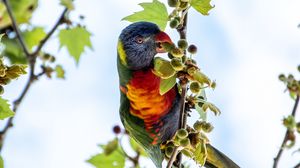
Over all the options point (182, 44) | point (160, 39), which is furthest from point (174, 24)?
point (160, 39)

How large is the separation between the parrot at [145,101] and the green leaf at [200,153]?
0.70 metres

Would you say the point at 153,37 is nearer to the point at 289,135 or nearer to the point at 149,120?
the point at 149,120

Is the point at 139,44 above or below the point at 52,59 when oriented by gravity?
above

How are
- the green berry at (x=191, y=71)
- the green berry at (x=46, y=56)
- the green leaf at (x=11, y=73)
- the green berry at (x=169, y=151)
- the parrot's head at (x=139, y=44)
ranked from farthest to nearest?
the green berry at (x=46, y=56)
the parrot's head at (x=139, y=44)
the green berry at (x=169, y=151)
the green berry at (x=191, y=71)
the green leaf at (x=11, y=73)

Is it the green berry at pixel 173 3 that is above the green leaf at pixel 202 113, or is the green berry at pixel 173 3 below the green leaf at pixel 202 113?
above

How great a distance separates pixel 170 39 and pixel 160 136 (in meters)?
0.56

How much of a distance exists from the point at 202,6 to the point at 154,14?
193 mm

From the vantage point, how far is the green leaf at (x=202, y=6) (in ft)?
5.32

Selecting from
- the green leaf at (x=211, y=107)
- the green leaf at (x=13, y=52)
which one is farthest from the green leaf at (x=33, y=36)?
the green leaf at (x=211, y=107)

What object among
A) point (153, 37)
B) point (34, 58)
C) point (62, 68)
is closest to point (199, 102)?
point (153, 37)

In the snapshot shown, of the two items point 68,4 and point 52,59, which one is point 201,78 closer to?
point 68,4

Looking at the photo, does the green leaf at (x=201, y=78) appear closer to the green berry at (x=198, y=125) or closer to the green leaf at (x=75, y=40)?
the green berry at (x=198, y=125)

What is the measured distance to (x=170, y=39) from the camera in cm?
211

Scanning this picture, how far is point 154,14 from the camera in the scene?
1.73 meters
